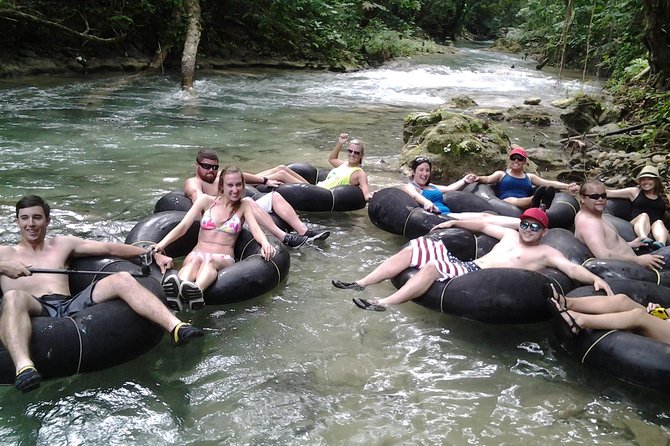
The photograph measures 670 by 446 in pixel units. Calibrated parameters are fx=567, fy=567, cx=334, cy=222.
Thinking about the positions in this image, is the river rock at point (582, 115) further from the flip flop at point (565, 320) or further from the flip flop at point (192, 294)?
the flip flop at point (192, 294)

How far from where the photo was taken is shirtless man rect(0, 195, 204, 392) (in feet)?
11.7

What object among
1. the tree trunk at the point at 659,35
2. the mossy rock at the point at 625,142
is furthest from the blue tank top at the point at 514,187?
the tree trunk at the point at 659,35

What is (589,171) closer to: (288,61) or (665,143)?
(665,143)

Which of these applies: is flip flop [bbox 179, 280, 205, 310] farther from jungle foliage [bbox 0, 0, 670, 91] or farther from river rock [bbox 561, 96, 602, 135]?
river rock [bbox 561, 96, 602, 135]

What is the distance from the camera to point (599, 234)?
221 inches

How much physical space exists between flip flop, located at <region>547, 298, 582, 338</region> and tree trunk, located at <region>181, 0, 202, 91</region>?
42.5ft

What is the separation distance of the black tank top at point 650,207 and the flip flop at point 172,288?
5.46 m

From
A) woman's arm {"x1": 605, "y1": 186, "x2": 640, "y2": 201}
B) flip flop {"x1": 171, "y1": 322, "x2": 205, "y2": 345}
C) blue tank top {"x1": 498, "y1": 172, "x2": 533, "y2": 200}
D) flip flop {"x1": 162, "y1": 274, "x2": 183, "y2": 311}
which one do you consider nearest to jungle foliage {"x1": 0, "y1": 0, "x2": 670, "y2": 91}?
blue tank top {"x1": 498, "y1": 172, "x2": 533, "y2": 200}

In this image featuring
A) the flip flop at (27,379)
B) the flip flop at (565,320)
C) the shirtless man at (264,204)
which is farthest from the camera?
the shirtless man at (264,204)

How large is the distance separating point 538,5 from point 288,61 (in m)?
15.9

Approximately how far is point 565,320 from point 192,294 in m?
2.91

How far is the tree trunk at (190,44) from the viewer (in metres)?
15.4

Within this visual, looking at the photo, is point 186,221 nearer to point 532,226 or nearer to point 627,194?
point 532,226

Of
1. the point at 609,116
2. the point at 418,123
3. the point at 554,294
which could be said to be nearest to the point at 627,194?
the point at 554,294
